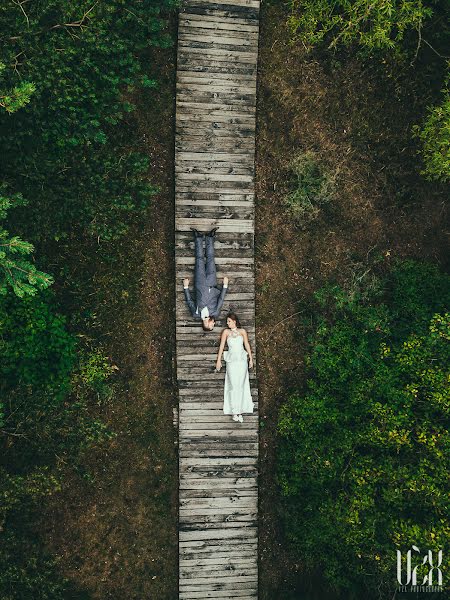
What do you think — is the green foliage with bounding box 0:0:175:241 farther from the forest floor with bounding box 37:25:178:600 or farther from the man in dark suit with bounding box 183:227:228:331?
the forest floor with bounding box 37:25:178:600

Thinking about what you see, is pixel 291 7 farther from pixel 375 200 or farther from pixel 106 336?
pixel 106 336

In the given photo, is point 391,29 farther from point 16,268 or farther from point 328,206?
point 16,268

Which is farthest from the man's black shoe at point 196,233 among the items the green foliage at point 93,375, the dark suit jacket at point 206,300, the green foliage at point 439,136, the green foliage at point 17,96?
the green foliage at point 439,136

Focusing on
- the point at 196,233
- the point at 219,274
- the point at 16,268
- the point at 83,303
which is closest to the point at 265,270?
the point at 219,274

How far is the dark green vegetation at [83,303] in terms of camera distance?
315 inches

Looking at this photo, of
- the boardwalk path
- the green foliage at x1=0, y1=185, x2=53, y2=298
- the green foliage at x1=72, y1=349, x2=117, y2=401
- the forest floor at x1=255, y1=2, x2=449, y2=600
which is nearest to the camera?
the green foliage at x1=0, y1=185, x2=53, y2=298

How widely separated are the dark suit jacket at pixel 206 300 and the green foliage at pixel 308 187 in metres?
2.75

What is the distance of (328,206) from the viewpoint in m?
12.8

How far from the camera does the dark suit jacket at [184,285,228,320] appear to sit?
11.5m

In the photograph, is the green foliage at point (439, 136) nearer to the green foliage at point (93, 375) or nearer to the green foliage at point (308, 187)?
the green foliage at point (308, 187)

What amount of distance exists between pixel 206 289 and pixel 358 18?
20.4 ft

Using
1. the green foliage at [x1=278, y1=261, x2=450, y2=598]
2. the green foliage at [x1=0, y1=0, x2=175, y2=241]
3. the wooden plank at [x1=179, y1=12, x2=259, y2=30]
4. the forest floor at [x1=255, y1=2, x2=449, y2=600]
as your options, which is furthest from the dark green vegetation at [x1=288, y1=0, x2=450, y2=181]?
the green foliage at [x1=0, y1=0, x2=175, y2=241]

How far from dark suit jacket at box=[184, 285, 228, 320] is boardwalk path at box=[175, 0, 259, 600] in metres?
0.28

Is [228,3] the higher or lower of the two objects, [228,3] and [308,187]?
the higher
